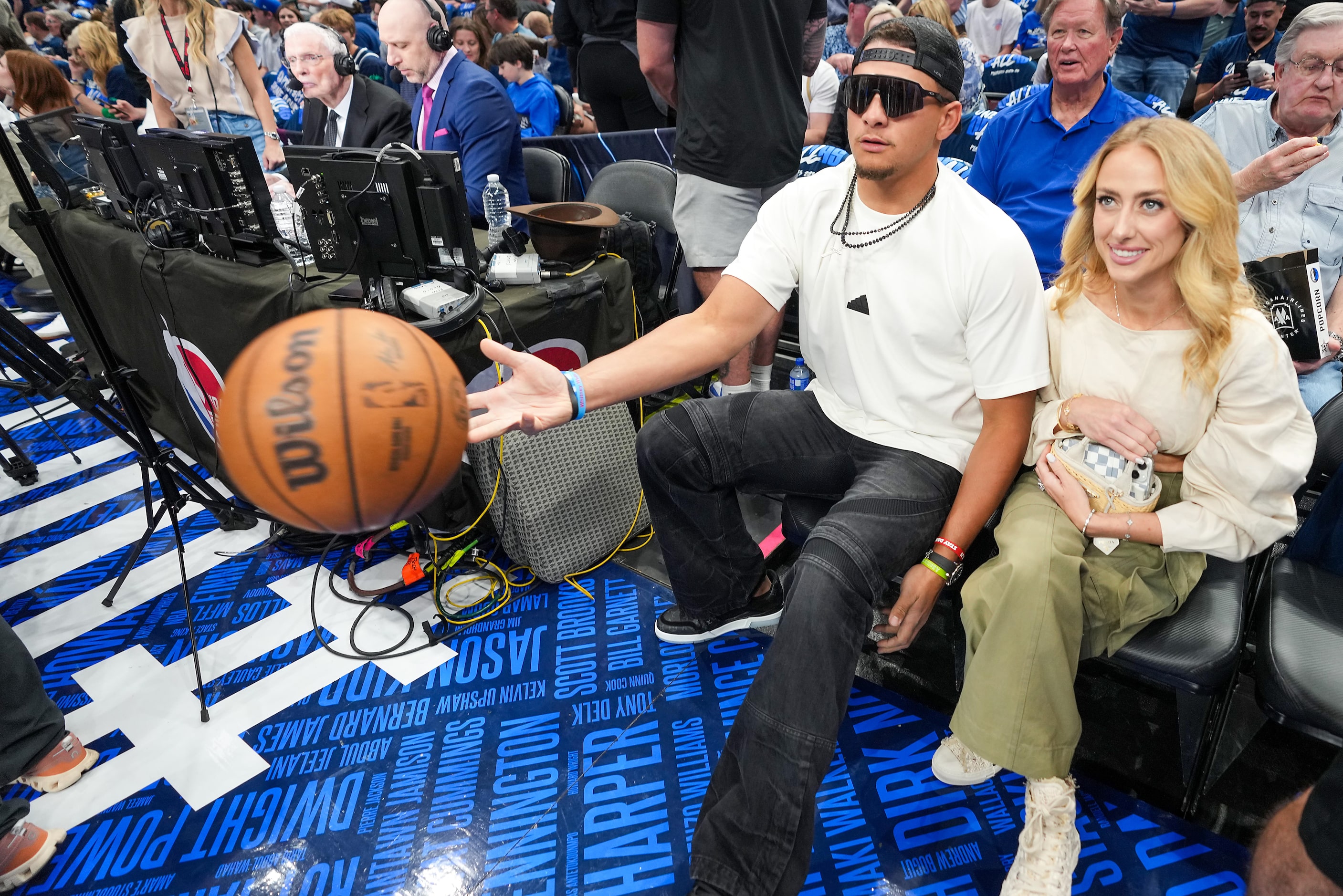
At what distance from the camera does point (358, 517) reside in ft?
4.25

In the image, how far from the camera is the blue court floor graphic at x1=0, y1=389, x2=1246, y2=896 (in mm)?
1788

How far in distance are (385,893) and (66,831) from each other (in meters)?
0.91

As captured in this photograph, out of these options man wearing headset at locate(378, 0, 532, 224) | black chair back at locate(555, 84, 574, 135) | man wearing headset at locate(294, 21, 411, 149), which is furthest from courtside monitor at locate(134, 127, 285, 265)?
black chair back at locate(555, 84, 574, 135)

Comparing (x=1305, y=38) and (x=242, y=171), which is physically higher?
(x=1305, y=38)

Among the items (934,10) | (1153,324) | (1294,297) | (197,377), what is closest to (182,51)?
(197,377)

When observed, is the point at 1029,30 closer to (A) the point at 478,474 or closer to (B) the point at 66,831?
(A) the point at 478,474

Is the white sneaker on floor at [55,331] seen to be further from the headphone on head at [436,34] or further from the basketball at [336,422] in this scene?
the basketball at [336,422]

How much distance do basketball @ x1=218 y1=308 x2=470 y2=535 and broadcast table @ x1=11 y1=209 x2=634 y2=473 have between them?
1108mm

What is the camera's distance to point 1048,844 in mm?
1628

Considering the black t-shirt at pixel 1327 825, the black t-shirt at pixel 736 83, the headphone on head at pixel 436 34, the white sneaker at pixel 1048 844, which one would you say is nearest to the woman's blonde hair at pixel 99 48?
the headphone on head at pixel 436 34

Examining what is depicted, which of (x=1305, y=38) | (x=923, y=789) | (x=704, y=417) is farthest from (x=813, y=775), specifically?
(x=1305, y=38)

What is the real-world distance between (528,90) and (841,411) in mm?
5100

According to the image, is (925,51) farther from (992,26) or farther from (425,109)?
(992,26)

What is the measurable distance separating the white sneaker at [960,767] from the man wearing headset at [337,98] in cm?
343
